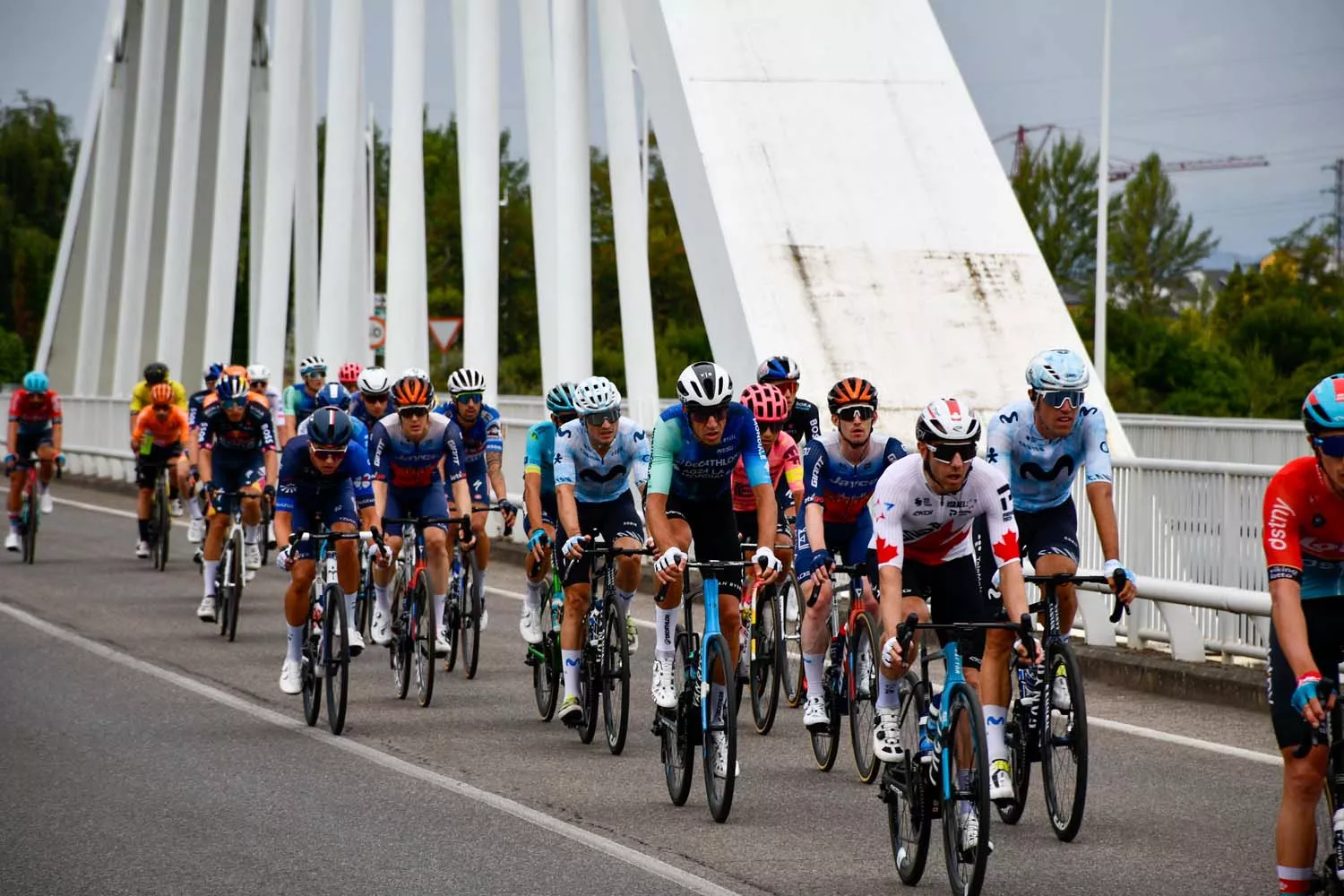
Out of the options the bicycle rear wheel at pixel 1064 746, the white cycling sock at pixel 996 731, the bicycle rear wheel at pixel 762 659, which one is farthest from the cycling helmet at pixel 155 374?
the bicycle rear wheel at pixel 1064 746

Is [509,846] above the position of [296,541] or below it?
below

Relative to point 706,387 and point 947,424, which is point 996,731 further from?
point 706,387

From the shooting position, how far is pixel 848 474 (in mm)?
10188

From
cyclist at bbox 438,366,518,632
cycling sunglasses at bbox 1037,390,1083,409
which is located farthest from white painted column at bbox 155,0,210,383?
cycling sunglasses at bbox 1037,390,1083,409

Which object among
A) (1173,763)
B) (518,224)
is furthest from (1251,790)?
(518,224)

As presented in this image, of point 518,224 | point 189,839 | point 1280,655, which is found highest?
point 518,224

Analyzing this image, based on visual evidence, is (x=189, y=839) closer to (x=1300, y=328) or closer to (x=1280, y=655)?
(x=1280, y=655)

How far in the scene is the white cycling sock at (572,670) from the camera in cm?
1041

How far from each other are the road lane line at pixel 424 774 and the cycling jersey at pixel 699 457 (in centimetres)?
158

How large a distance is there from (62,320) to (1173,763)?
39.1 m

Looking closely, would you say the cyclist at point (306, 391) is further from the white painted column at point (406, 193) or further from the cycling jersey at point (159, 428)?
the white painted column at point (406, 193)

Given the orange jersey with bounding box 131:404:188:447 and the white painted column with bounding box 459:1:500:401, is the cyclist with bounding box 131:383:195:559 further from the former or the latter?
the white painted column with bounding box 459:1:500:401

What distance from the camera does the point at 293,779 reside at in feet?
30.1

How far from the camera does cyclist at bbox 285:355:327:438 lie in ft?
63.4
